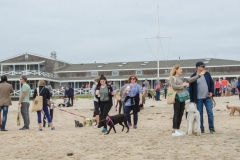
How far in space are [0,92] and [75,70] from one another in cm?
5039

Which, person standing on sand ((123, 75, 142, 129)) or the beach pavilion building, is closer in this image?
person standing on sand ((123, 75, 142, 129))

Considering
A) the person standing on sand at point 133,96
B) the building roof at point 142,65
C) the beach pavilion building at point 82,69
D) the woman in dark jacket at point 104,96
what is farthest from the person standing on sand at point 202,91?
the building roof at point 142,65

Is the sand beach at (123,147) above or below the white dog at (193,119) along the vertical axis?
below

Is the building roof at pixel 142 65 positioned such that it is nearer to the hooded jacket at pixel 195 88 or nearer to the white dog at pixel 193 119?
the hooded jacket at pixel 195 88

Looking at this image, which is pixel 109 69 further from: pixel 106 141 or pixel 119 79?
pixel 106 141

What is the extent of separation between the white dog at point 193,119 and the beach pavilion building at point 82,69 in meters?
46.4

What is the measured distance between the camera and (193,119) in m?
9.68

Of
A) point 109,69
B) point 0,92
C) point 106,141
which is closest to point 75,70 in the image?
point 109,69

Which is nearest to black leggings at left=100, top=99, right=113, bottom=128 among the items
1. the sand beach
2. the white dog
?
the sand beach

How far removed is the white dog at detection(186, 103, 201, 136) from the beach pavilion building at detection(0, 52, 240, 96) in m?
46.4

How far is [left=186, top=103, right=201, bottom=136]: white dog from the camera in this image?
9.64 metres

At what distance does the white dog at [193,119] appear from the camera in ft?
31.6

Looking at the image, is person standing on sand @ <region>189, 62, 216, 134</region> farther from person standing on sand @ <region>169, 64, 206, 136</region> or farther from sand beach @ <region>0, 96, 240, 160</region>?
sand beach @ <region>0, 96, 240, 160</region>

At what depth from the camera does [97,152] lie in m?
8.10
